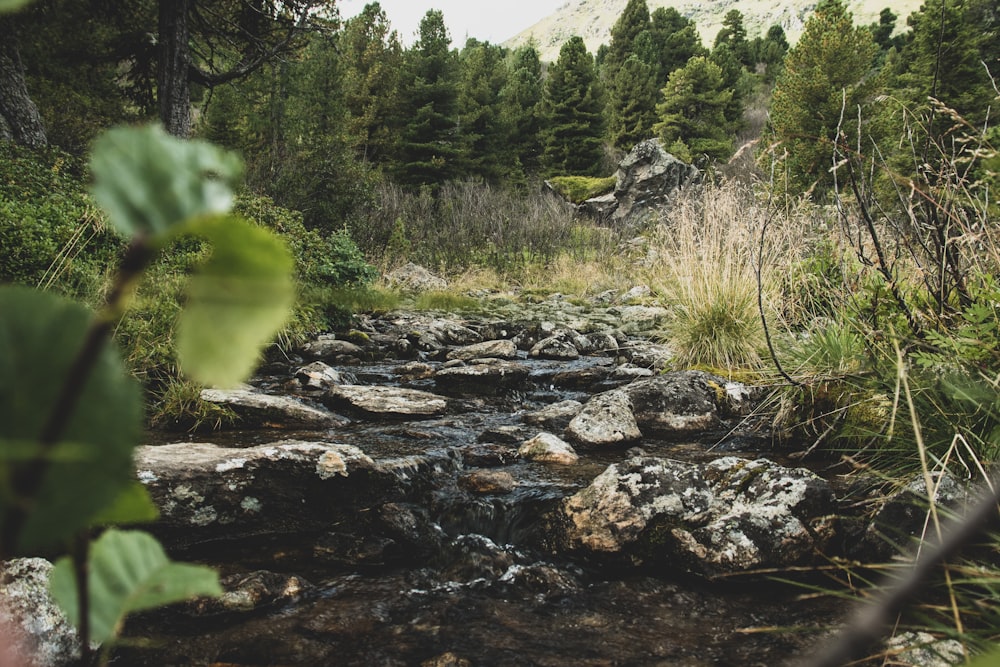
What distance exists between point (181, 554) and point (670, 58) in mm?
34763

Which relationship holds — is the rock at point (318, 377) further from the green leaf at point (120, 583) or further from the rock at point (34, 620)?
the green leaf at point (120, 583)

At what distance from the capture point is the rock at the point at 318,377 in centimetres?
431

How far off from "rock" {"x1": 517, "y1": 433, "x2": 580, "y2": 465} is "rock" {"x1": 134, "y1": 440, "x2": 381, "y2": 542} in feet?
2.93

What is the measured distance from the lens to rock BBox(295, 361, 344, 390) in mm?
4312

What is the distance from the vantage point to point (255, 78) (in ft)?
43.4

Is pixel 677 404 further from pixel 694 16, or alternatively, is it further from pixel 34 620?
→ pixel 694 16

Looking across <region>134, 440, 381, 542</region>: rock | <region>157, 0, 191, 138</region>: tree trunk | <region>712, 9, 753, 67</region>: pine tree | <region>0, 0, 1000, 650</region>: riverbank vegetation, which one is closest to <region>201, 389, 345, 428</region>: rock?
<region>0, 0, 1000, 650</region>: riverbank vegetation

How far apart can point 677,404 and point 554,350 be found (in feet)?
8.70

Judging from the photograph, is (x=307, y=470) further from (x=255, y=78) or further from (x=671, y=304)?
(x=255, y=78)

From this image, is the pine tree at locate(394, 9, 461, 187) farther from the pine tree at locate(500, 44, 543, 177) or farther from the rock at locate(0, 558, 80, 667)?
the rock at locate(0, 558, 80, 667)

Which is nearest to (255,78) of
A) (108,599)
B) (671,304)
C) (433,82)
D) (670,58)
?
(433,82)

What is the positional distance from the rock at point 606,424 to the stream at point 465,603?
1.32 feet

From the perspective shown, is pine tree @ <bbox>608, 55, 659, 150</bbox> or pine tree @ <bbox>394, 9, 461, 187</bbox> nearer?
pine tree @ <bbox>394, 9, 461, 187</bbox>

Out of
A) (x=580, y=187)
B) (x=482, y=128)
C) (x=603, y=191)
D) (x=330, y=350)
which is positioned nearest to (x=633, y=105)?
(x=482, y=128)
